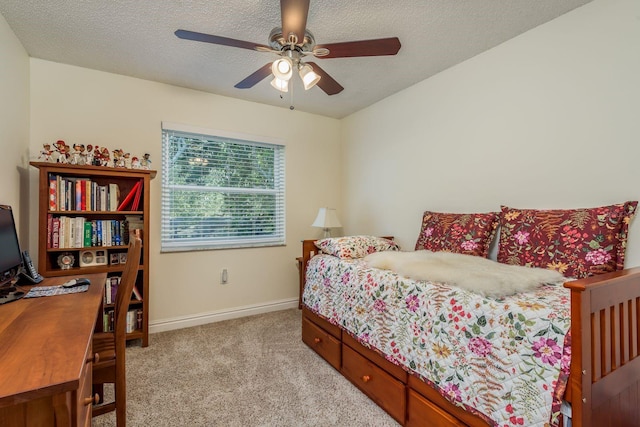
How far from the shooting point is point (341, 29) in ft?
6.55

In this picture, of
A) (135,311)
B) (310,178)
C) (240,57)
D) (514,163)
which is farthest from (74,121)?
(514,163)

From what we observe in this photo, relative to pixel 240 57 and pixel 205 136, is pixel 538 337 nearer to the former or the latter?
pixel 240 57

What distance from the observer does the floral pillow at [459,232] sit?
2.11 meters

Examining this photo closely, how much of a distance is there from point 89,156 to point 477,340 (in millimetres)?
2942

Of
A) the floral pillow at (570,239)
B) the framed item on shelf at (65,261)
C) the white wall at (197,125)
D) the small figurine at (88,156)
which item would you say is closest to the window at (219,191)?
the white wall at (197,125)

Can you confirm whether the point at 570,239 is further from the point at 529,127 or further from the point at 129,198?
the point at 129,198

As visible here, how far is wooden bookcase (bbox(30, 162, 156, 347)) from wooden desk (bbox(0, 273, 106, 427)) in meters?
1.31

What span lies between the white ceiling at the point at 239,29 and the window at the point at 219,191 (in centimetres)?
68

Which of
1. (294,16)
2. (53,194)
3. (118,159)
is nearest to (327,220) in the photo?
(118,159)

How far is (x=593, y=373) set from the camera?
0.99 m

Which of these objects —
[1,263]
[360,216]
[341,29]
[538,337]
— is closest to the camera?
[538,337]

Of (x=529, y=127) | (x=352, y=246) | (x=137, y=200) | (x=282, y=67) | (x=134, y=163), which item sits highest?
(x=282, y=67)

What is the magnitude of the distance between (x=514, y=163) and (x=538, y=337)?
141cm

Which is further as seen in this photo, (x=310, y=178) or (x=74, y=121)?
(x=310, y=178)
